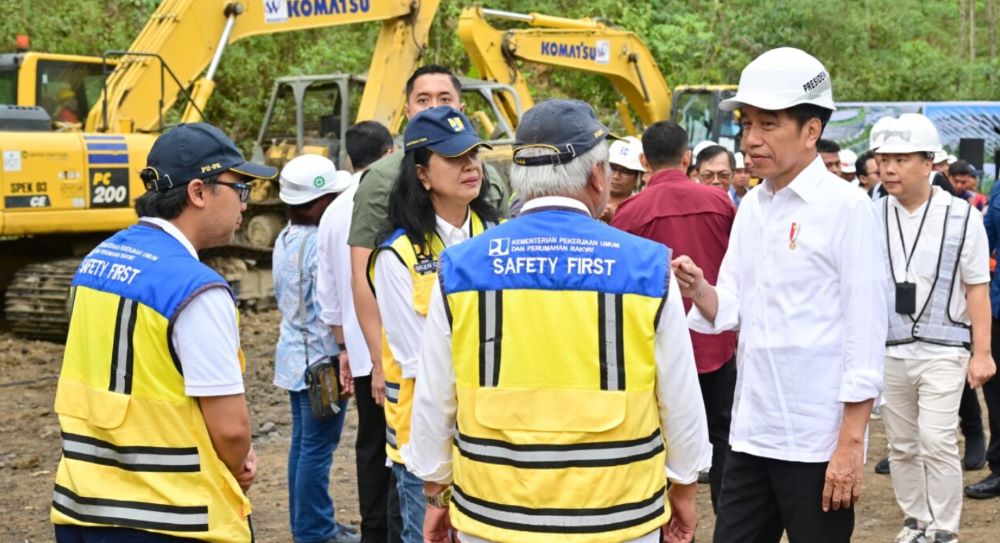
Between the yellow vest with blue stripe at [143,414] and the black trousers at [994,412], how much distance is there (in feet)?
18.1

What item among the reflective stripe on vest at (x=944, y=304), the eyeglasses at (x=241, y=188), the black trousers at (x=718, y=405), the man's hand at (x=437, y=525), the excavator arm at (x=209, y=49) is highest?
the excavator arm at (x=209, y=49)

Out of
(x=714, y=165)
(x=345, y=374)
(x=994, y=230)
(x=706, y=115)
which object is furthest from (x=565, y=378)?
Answer: (x=706, y=115)

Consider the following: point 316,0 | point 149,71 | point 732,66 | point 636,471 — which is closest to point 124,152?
→ point 149,71

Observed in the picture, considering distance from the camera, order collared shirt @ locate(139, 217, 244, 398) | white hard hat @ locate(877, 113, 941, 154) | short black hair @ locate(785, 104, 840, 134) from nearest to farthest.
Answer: collared shirt @ locate(139, 217, 244, 398), short black hair @ locate(785, 104, 840, 134), white hard hat @ locate(877, 113, 941, 154)

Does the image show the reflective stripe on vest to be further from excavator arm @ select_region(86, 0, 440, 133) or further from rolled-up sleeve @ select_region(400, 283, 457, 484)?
excavator arm @ select_region(86, 0, 440, 133)

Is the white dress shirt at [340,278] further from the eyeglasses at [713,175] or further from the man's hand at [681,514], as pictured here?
the eyeglasses at [713,175]

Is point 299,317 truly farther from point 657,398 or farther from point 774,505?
point 657,398

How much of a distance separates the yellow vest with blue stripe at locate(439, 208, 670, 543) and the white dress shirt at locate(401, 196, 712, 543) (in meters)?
0.05

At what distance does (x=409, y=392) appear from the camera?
4.20 meters

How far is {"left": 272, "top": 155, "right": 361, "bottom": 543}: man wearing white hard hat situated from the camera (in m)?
6.21

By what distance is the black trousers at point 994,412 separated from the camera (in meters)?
7.57

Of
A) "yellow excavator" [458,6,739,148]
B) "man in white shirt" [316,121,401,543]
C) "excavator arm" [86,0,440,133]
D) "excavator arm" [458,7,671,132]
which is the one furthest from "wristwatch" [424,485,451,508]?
"yellow excavator" [458,6,739,148]

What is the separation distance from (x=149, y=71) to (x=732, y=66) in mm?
15609

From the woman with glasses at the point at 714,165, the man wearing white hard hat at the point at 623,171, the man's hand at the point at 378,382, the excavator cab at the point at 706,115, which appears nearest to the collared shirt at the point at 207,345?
the man's hand at the point at 378,382
